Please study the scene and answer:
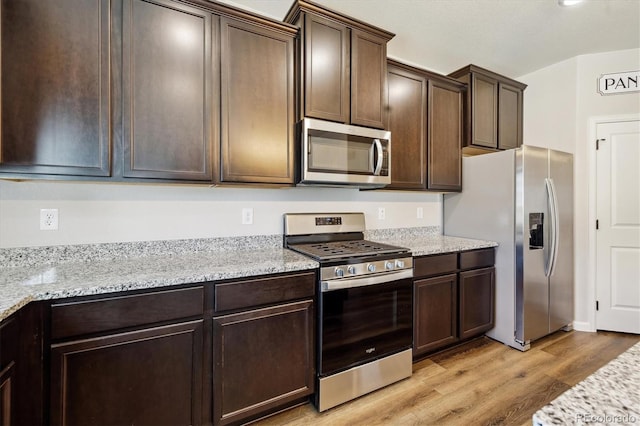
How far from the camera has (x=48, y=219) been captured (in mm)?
1662

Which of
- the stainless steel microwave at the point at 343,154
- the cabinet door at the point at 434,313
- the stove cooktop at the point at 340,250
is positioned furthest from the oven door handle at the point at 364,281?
the stainless steel microwave at the point at 343,154

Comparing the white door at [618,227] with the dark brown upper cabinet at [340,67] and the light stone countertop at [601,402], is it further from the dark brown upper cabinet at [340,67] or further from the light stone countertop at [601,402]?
the light stone countertop at [601,402]

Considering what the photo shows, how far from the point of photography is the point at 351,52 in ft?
7.00

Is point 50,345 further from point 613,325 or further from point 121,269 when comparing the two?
point 613,325

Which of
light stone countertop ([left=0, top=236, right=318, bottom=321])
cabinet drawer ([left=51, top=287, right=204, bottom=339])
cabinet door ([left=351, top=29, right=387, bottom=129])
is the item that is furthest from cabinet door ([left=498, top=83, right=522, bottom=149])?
cabinet drawer ([left=51, top=287, right=204, bottom=339])

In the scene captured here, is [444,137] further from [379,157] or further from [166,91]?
[166,91]

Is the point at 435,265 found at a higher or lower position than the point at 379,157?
lower

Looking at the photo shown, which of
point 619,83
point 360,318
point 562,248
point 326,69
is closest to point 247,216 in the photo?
point 360,318

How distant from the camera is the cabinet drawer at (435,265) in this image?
7.33 ft

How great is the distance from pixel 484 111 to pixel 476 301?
1852mm

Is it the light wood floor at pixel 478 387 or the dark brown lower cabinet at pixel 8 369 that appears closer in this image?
the dark brown lower cabinet at pixel 8 369

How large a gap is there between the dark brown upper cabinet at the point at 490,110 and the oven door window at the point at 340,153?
131 cm

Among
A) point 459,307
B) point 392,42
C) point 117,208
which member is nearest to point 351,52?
point 392,42

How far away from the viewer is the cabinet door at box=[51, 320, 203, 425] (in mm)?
1226
